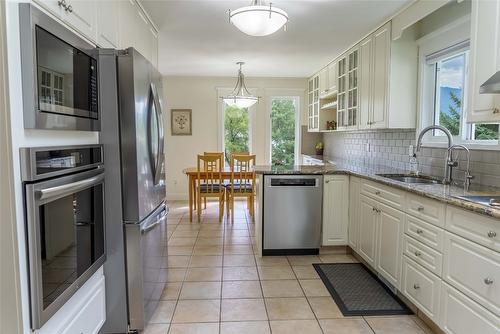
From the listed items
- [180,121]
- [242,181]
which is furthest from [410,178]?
[180,121]

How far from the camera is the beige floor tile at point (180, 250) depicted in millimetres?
3631

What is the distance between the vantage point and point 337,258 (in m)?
3.49

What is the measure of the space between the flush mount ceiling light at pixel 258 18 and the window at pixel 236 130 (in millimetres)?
4375

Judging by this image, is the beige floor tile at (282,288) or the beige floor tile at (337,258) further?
the beige floor tile at (337,258)

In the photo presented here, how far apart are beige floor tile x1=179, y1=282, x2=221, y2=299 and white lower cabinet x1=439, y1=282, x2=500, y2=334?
1539mm

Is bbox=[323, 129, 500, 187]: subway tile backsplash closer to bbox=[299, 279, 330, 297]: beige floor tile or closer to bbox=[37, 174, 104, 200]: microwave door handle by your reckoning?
bbox=[299, 279, 330, 297]: beige floor tile

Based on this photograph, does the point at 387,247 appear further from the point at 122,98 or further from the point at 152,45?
the point at 152,45

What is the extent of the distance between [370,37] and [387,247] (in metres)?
2.32

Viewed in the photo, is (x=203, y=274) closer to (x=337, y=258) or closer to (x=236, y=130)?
(x=337, y=258)

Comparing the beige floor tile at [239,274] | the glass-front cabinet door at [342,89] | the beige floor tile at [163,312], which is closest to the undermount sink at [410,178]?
the beige floor tile at [239,274]

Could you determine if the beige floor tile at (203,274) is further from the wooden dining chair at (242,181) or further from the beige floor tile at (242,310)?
the wooden dining chair at (242,181)

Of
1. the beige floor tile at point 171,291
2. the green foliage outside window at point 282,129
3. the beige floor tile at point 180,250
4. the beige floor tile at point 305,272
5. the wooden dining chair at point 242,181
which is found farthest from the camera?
the green foliage outside window at point 282,129

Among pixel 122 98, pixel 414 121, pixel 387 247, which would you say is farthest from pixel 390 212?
pixel 122 98

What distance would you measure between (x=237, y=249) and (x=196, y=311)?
1359 mm
